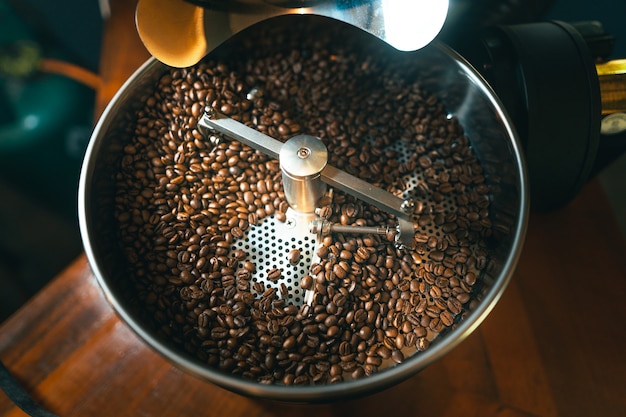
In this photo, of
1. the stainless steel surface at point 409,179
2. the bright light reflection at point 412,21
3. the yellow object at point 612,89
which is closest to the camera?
the stainless steel surface at point 409,179

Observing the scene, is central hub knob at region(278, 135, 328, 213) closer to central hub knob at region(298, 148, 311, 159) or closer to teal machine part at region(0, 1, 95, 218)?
central hub knob at region(298, 148, 311, 159)

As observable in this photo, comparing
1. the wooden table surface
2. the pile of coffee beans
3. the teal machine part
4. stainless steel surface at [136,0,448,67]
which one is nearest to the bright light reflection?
stainless steel surface at [136,0,448,67]

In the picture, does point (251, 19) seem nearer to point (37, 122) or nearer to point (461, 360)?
point (461, 360)

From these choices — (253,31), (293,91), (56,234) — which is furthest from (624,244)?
(56,234)

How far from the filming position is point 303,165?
0.68 meters

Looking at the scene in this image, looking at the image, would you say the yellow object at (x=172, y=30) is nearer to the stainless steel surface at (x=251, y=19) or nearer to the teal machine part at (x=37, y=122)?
the stainless steel surface at (x=251, y=19)

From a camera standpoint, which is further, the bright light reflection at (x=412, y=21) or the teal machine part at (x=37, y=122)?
the teal machine part at (x=37, y=122)

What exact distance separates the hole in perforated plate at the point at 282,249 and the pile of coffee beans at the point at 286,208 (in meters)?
0.01

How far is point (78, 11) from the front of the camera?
4.65 feet

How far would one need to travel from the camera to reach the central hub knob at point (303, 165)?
0.68 meters

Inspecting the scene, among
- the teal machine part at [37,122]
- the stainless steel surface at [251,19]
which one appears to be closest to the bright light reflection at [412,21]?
the stainless steel surface at [251,19]

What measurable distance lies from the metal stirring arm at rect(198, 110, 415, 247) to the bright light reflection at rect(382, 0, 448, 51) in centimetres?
20

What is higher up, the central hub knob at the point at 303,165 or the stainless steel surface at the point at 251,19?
the stainless steel surface at the point at 251,19

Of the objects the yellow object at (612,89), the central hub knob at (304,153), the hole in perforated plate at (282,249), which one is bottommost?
the hole in perforated plate at (282,249)
